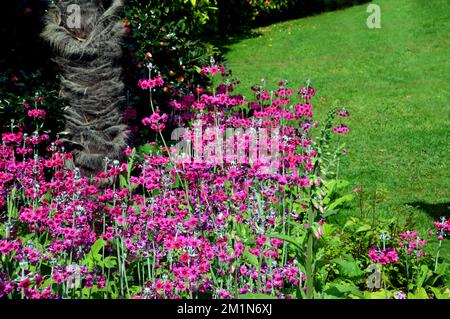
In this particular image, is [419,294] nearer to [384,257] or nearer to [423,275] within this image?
[423,275]

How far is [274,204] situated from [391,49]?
39.9ft

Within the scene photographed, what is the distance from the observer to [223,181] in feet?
14.7

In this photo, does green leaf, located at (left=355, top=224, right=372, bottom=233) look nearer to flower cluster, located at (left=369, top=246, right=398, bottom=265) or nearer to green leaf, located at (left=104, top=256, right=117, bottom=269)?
flower cluster, located at (left=369, top=246, right=398, bottom=265)

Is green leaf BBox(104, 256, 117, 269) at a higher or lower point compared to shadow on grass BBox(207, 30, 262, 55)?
lower

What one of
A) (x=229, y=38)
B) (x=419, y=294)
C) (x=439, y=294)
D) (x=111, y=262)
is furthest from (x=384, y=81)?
(x=111, y=262)

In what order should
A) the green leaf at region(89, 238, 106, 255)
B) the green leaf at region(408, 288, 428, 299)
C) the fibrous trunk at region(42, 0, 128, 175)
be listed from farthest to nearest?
1. the fibrous trunk at region(42, 0, 128, 175)
2. the green leaf at region(89, 238, 106, 255)
3. the green leaf at region(408, 288, 428, 299)

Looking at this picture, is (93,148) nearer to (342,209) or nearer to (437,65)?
(342,209)

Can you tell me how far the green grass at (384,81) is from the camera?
7445 mm

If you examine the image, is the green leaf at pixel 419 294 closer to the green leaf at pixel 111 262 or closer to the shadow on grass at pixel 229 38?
the green leaf at pixel 111 262

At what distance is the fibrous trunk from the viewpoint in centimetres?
552

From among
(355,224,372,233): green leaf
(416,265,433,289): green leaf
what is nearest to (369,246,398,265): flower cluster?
(416,265,433,289): green leaf

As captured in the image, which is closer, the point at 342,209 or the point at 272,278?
the point at 272,278

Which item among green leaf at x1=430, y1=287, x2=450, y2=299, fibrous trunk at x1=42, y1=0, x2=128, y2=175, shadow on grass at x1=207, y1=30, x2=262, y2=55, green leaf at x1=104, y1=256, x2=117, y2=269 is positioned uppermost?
shadow on grass at x1=207, y1=30, x2=262, y2=55
